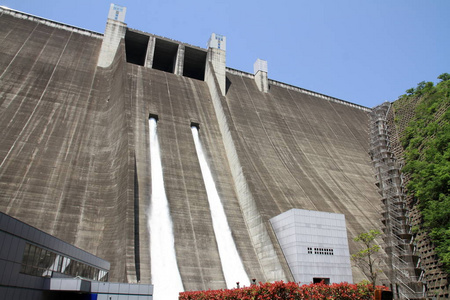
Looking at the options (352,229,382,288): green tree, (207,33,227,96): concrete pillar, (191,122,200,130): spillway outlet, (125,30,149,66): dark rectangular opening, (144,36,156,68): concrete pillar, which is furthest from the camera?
(207,33,227,96): concrete pillar

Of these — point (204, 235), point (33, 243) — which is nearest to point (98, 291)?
point (33, 243)

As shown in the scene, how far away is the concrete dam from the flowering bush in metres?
4.66

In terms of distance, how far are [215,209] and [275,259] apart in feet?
15.8

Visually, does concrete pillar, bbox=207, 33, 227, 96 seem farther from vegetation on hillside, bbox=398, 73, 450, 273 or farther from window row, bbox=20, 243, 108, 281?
window row, bbox=20, 243, 108, 281

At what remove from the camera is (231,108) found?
96.8 ft

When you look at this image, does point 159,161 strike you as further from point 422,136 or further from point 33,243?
point 422,136

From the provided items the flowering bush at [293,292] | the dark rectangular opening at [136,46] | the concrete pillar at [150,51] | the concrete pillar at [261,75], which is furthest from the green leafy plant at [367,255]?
the dark rectangular opening at [136,46]

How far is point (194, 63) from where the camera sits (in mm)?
33938

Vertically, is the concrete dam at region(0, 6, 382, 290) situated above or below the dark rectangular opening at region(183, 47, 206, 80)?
below

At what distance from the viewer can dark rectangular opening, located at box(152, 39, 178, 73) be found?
31844mm

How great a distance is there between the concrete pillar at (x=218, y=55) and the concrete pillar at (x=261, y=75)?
15.2 ft

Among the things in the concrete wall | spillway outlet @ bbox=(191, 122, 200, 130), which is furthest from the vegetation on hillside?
spillway outlet @ bbox=(191, 122, 200, 130)

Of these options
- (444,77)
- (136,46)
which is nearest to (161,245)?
(136,46)

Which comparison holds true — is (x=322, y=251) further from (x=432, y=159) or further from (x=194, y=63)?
(x=194, y=63)
